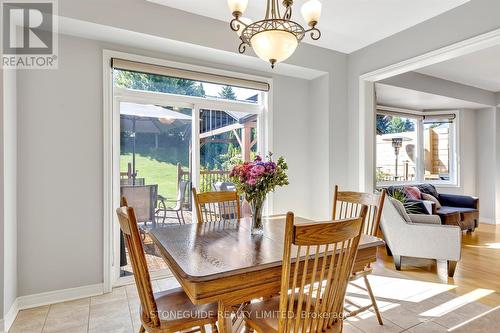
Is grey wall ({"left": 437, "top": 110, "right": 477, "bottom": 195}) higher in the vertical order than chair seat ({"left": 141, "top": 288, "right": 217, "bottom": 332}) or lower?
higher

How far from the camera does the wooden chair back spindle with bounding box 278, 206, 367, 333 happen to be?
1118 mm

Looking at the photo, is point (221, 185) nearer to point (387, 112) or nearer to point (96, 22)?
point (96, 22)

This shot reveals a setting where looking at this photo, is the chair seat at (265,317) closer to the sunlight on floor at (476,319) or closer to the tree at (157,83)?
the sunlight on floor at (476,319)

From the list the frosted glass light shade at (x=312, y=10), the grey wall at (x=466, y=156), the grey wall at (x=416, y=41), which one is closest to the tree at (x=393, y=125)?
the grey wall at (x=466, y=156)

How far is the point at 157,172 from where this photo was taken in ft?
10.3

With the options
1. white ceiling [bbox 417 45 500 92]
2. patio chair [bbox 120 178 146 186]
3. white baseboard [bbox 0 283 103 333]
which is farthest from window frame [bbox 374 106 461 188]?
white baseboard [bbox 0 283 103 333]

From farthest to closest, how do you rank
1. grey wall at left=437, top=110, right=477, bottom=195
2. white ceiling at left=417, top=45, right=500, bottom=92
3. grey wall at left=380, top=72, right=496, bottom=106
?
grey wall at left=437, top=110, right=477, bottom=195
grey wall at left=380, top=72, right=496, bottom=106
white ceiling at left=417, top=45, right=500, bottom=92

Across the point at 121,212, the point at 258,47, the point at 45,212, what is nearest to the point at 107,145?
the point at 45,212

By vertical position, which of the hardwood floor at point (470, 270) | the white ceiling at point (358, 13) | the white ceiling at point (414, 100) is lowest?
the hardwood floor at point (470, 270)

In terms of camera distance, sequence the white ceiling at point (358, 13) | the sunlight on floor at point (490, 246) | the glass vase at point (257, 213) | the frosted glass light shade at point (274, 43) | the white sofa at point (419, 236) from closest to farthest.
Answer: the frosted glass light shade at point (274, 43)
the glass vase at point (257, 213)
the white ceiling at point (358, 13)
the white sofa at point (419, 236)
the sunlight on floor at point (490, 246)

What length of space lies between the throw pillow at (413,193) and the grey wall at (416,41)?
6.02 ft

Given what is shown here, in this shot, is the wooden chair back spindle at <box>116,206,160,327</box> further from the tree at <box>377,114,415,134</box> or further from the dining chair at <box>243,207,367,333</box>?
the tree at <box>377,114,415,134</box>

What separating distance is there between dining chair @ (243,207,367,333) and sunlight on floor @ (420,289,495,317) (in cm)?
150

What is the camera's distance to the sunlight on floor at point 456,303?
7.70ft
